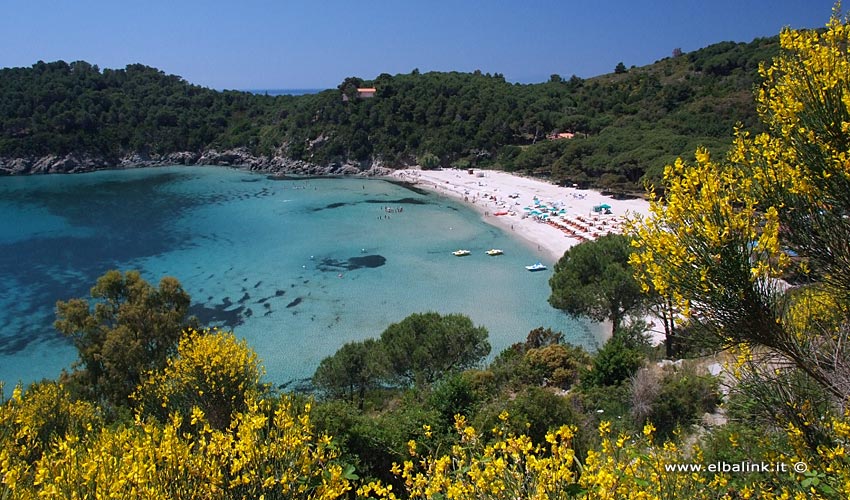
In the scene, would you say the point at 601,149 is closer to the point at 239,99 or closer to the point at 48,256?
the point at 48,256

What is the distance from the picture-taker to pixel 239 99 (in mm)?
122625

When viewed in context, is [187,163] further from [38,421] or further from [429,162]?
[38,421]

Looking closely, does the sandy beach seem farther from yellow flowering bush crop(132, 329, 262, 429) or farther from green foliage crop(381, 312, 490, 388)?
yellow flowering bush crop(132, 329, 262, 429)

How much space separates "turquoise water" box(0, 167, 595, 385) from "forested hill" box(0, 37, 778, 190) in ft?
56.6

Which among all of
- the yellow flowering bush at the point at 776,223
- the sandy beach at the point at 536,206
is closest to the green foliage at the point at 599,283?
the sandy beach at the point at 536,206

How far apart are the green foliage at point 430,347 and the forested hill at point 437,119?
39.9m

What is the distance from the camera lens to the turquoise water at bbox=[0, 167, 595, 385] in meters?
26.5

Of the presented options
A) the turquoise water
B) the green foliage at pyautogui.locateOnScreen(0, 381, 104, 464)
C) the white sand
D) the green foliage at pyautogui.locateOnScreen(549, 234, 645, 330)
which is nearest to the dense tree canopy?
the green foliage at pyautogui.locateOnScreen(0, 381, 104, 464)

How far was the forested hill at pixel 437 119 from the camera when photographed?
205ft

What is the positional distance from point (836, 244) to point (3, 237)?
203 ft

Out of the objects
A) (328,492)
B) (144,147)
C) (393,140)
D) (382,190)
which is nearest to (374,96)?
(393,140)

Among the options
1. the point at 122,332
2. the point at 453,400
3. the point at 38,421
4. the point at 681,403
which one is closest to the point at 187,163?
the point at 122,332

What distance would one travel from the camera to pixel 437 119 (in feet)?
285

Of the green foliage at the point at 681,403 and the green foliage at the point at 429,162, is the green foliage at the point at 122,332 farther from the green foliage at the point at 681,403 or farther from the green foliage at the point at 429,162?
the green foliage at the point at 429,162
